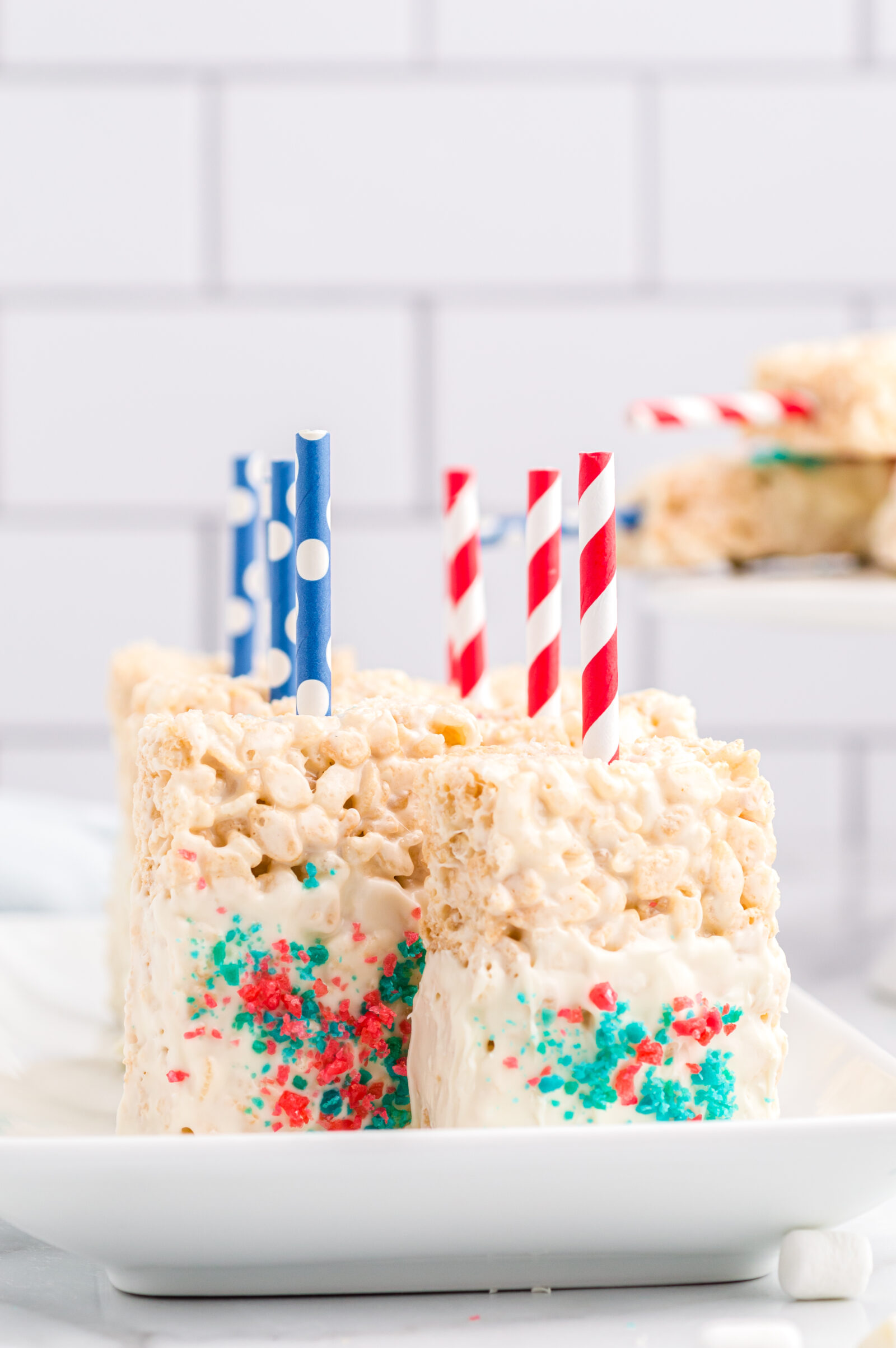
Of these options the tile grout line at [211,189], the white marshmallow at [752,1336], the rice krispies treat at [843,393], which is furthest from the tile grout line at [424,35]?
the white marshmallow at [752,1336]

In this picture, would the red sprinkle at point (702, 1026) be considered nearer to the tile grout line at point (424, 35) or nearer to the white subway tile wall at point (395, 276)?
the white subway tile wall at point (395, 276)

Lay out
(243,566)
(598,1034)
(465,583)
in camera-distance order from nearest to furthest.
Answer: (598,1034)
(465,583)
(243,566)

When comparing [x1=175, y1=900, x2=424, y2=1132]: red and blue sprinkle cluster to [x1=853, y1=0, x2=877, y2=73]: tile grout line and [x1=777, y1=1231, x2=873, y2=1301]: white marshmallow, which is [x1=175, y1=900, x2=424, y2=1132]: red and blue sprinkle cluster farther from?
[x1=853, y1=0, x2=877, y2=73]: tile grout line

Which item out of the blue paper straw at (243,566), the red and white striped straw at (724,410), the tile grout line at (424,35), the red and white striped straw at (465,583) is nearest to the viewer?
the red and white striped straw at (465,583)

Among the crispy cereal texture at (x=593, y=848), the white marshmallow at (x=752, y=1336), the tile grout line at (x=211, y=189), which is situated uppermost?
the tile grout line at (x=211, y=189)

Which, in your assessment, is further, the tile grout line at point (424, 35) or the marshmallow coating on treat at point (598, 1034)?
the tile grout line at point (424, 35)

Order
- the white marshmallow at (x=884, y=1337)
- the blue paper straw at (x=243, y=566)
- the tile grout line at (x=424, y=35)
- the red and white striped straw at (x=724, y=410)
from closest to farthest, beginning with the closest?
1. the white marshmallow at (x=884, y=1337)
2. the blue paper straw at (x=243, y=566)
3. the red and white striped straw at (x=724, y=410)
4. the tile grout line at (x=424, y=35)

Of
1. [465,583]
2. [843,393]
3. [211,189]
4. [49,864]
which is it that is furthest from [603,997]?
[211,189]

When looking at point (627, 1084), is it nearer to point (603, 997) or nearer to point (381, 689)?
point (603, 997)

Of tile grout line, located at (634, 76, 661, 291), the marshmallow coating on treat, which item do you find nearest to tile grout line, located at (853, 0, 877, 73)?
tile grout line, located at (634, 76, 661, 291)
